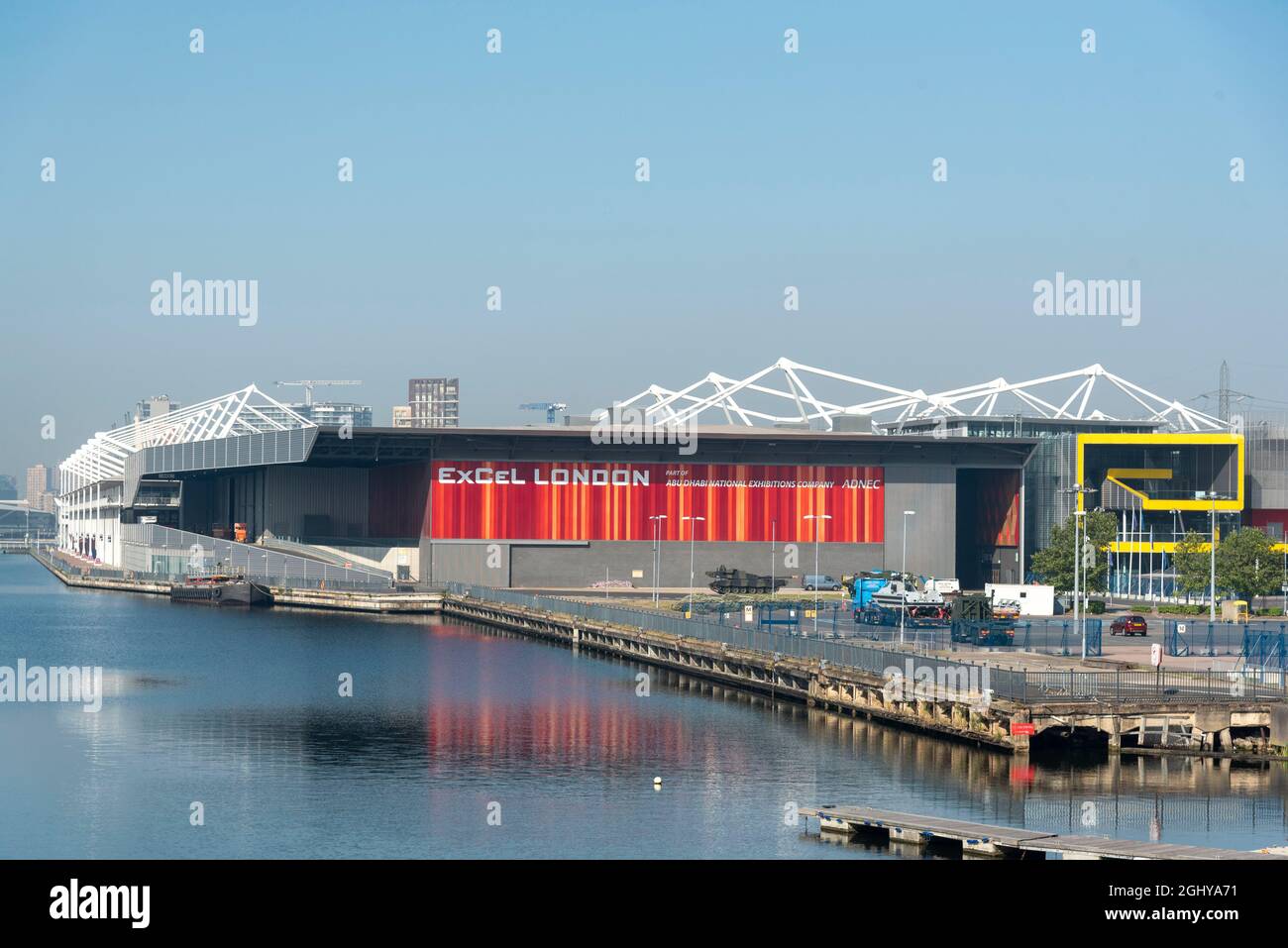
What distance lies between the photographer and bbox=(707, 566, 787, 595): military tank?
114375 mm

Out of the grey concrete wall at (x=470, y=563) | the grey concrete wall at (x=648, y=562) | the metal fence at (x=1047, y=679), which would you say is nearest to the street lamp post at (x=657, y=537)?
the grey concrete wall at (x=648, y=562)

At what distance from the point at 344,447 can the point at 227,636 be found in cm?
2875

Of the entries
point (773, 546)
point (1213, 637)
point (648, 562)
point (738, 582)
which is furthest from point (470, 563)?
point (1213, 637)

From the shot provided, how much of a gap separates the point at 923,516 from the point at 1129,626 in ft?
137

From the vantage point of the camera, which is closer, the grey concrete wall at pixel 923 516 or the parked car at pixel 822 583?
the parked car at pixel 822 583

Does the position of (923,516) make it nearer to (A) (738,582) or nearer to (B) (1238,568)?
(A) (738,582)

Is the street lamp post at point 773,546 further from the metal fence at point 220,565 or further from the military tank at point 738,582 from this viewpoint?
the metal fence at point 220,565

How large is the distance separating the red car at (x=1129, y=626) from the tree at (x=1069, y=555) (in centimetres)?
2226

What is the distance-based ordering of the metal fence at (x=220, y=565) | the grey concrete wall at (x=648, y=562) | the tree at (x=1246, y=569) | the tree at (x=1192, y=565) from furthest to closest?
the metal fence at (x=220, y=565) → the grey concrete wall at (x=648, y=562) → the tree at (x=1192, y=565) → the tree at (x=1246, y=569)

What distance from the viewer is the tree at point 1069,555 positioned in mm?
104500

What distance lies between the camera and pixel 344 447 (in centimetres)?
11931

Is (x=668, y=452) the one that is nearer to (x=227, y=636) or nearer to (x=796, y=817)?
(x=227, y=636)

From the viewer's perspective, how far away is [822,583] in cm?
11775
